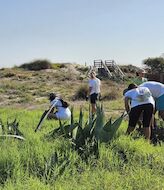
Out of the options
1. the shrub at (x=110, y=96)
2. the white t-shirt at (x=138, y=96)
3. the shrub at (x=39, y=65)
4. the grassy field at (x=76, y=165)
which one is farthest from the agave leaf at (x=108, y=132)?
the shrub at (x=39, y=65)

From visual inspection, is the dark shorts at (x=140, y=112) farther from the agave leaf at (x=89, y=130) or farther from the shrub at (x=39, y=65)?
the shrub at (x=39, y=65)

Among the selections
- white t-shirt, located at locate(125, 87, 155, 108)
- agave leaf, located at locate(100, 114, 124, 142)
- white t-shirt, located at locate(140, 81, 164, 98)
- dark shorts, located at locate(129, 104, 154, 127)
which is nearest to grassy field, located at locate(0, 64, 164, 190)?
agave leaf, located at locate(100, 114, 124, 142)

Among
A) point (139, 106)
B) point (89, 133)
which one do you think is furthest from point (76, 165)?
point (139, 106)

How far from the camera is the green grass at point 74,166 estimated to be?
6.00 metres

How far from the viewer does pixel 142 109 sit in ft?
32.6

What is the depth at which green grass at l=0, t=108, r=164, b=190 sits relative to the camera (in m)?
6.00

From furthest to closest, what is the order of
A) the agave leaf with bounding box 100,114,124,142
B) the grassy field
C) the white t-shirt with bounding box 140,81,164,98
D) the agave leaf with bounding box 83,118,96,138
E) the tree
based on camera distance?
1. the tree
2. the white t-shirt with bounding box 140,81,164,98
3. the agave leaf with bounding box 100,114,124,142
4. the agave leaf with bounding box 83,118,96,138
5. the grassy field

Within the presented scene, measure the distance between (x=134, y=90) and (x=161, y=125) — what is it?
1688mm

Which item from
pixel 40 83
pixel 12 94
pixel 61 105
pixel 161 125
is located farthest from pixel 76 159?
pixel 40 83

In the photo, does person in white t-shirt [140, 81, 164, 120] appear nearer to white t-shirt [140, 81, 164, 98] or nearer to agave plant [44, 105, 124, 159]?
white t-shirt [140, 81, 164, 98]

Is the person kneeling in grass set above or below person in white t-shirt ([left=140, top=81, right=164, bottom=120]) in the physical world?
below

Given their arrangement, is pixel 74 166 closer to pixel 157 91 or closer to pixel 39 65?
pixel 157 91

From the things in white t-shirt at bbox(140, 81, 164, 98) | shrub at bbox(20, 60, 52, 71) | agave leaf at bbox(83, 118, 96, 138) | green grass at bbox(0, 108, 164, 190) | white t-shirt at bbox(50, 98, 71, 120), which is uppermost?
white t-shirt at bbox(140, 81, 164, 98)

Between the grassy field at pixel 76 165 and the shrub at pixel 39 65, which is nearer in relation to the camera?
the grassy field at pixel 76 165
